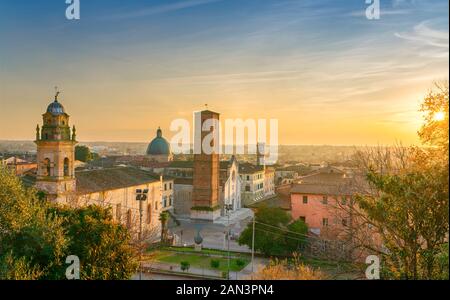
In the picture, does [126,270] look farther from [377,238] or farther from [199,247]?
[199,247]

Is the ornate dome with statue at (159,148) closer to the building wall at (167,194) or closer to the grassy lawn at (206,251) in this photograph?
the building wall at (167,194)

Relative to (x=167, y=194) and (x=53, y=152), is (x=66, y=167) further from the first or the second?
(x=167, y=194)

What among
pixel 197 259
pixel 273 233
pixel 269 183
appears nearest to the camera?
pixel 273 233

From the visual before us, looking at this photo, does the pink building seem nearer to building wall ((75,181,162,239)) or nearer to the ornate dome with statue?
building wall ((75,181,162,239))

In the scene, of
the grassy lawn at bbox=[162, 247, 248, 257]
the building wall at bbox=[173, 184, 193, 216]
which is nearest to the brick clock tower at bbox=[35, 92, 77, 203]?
the grassy lawn at bbox=[162, 247, 248, 257]

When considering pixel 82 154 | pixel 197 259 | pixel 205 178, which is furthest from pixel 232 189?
pixel 82 154

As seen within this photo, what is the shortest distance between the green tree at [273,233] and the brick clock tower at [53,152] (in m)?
11.1

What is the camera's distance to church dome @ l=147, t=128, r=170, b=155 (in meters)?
58.1

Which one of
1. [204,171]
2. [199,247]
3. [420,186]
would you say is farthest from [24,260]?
[204,171]

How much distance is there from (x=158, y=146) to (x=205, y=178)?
16019 mm

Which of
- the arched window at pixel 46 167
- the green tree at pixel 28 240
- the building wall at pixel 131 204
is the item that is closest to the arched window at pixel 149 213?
the building wall at pixel 131 204

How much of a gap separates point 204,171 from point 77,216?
30128mm

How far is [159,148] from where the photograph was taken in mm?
58219

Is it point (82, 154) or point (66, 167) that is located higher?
point (82, 154)
